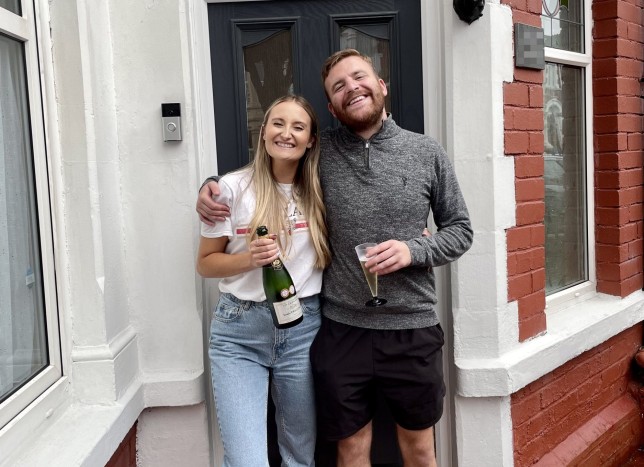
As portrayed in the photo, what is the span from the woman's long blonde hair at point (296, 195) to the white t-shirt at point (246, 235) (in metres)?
0.03

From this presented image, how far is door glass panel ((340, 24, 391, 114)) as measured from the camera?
286 cm

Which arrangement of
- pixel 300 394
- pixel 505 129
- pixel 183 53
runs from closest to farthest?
pixel 300 394 → pixel 183 53 → pixel 505 129

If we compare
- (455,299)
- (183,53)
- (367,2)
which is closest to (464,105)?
(367,2)

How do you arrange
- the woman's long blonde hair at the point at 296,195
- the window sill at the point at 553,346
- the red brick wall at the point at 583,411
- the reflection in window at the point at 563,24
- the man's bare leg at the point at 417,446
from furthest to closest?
the reflection in window at the point at 563,24
the red brick wall at the point at 583,411
the window sill at the point at 553,346
the man's bare leg at the point at 417,446
the woman's long blonde hair at the point at 296,195

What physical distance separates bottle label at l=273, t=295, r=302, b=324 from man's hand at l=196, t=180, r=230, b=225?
1.21ft

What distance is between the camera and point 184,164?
8.63ft

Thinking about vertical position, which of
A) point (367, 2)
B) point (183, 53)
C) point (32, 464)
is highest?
point (367, 2)

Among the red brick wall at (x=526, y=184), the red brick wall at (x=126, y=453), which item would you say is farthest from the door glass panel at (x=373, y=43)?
the red brick wall at (x=126, y=453)

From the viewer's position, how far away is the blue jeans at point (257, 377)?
2270 mm

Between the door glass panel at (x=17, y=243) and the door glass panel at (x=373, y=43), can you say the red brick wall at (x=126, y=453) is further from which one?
the door glass panel at (x=373, y=43)

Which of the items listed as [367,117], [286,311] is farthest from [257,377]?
[367,117]

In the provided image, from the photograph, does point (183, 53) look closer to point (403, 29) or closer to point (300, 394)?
point (403, 29)

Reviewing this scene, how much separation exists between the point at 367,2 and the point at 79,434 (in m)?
2.14

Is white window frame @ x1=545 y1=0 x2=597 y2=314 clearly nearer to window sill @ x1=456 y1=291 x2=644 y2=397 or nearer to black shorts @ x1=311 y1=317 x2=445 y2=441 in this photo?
window sill @ x1=456 y1=291 x2=644 y2=397
